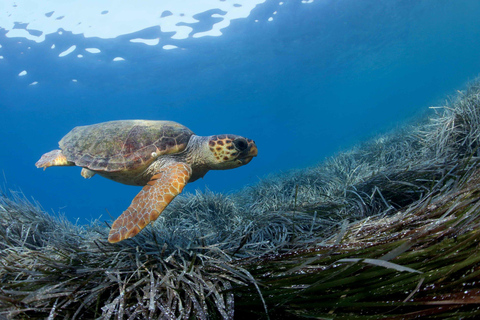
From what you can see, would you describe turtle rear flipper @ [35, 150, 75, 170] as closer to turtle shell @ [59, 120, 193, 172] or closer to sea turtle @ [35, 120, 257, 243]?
sea turtle @ [35, 120, 257, 243]

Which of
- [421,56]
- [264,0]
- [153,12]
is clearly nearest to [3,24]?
[153,12]

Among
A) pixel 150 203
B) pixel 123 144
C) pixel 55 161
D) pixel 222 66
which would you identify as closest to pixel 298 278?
pixel 150 203

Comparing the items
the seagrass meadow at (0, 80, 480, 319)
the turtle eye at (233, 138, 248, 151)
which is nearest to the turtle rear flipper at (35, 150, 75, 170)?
the seagrass meadow at (0, 80, 480, 319)

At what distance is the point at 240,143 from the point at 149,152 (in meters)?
1.40

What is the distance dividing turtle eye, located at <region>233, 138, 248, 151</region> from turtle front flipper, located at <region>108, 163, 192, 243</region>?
0.84 metres

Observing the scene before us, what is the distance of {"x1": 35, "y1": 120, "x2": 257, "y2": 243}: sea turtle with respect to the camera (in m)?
3.08

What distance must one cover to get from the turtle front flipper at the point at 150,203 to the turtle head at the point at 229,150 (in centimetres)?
49

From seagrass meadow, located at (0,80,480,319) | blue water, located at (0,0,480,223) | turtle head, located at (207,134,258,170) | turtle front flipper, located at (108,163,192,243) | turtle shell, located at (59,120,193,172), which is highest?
blue water, located at (0,0,480,223)

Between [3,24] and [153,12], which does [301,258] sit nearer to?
[153,12]

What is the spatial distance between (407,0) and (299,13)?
568 inches

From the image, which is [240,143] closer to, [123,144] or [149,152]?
[149,152]

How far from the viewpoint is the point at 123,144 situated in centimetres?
322

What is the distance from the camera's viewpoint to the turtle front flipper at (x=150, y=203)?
1.92 metres

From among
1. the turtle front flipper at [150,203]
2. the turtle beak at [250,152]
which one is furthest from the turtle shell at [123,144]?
the turtle beak at [250,152]
